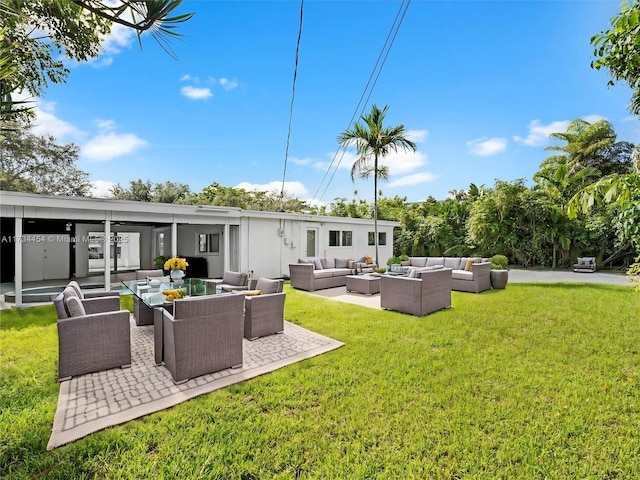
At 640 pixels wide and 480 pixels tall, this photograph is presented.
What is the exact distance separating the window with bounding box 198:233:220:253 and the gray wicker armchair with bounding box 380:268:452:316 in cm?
829

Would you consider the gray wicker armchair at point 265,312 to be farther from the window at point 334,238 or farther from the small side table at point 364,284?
the window at point 334,238

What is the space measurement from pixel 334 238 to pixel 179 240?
739 cm

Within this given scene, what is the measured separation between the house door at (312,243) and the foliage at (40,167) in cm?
2198

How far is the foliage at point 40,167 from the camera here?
21906mm

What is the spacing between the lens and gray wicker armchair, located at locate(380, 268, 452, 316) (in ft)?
22.3

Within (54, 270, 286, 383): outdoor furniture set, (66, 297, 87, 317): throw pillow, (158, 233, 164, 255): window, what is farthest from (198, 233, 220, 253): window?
(66, 297, 87, 317): throw pillow

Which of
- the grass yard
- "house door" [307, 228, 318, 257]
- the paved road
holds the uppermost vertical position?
"house door" [307, 228, 318, 257]

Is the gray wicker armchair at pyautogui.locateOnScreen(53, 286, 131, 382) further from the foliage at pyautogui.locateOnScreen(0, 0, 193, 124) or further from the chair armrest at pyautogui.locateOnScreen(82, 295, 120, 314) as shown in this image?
the foliage at pyautogui.locateOnScreen(0, 0, 193, 124)

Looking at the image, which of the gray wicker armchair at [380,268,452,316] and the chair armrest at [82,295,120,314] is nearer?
the chair armrest at [82,295,120,314]

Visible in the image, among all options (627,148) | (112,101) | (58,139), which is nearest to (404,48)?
(112,101)

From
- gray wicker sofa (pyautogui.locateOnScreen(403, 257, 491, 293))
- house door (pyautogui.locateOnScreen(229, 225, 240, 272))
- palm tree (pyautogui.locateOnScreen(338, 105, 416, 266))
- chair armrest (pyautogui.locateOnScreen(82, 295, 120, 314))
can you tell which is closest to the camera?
chair armrest (pyautogui.locateOnScreen(82, 295, 120, 314))

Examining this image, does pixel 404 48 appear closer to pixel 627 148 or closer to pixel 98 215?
pixel 98 215

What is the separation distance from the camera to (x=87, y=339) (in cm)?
387

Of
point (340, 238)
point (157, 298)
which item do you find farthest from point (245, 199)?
point (157, 298)
